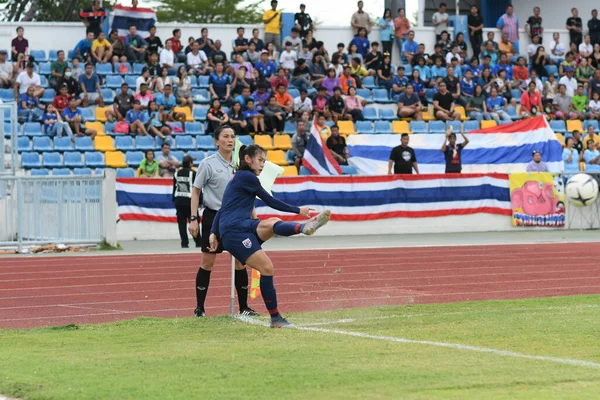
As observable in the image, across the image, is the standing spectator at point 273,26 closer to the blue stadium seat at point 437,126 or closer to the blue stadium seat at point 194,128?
the blue stadium seat at point 194,128

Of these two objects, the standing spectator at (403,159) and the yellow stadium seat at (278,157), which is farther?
the yellow stadium seat at (278,157)

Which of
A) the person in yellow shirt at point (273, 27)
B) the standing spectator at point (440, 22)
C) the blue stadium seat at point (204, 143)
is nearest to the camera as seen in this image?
the blue stadium seat at point (204, 143)

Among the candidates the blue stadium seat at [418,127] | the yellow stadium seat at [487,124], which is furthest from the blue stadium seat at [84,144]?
the yellow stadium seat at [487,124]

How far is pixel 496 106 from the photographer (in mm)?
32406

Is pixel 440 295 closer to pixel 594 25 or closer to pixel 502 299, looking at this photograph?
pixel 502 299

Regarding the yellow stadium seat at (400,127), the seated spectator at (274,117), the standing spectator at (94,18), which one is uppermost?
the standing spectator at (94,18)

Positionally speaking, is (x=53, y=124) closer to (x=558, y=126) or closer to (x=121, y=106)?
(x=121, y=106)

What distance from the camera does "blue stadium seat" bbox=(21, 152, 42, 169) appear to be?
25453 mm

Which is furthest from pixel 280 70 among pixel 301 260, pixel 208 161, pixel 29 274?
pixel 208 161

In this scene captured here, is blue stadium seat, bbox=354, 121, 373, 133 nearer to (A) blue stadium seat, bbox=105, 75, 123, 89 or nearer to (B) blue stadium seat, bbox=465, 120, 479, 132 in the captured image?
(B) blue stadium seat, bbox=465, 120, 479, 132

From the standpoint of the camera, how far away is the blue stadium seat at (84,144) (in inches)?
1041

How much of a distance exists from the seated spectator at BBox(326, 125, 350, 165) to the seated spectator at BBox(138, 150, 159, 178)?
15.1 ft

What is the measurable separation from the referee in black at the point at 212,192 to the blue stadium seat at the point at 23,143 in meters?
15.3

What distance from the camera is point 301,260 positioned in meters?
18.8
